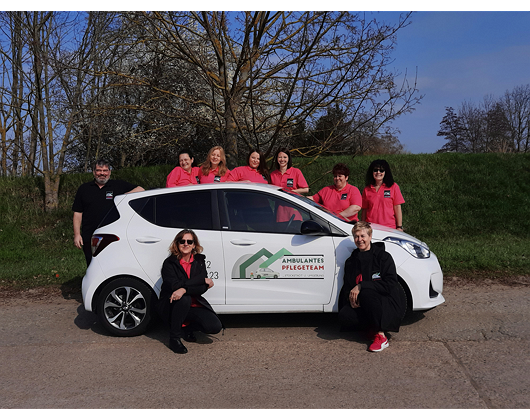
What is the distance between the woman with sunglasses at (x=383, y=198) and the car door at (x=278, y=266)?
Result: 68.9 inches

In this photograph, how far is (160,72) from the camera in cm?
1195

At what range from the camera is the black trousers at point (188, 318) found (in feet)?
16.6

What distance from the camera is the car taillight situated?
221 inches

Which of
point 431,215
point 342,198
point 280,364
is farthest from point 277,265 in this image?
point 431,215

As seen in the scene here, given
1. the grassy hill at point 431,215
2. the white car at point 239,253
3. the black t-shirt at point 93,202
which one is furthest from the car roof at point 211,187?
the grassy hill at point 431,215

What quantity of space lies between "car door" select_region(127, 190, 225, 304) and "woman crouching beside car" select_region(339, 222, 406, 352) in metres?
1.38

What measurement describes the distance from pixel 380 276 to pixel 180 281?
2.07 m

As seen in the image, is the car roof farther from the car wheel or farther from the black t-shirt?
the black t-shirt

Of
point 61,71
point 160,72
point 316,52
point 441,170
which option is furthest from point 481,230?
point 61,71

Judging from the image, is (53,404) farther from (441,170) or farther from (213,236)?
(441,170)

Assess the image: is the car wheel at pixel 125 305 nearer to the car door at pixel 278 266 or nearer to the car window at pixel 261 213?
the car door at pixel 278 266

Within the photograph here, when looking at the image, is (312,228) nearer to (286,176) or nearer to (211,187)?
(211,187)

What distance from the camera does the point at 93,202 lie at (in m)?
6.79

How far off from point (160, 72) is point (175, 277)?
8045 mm
